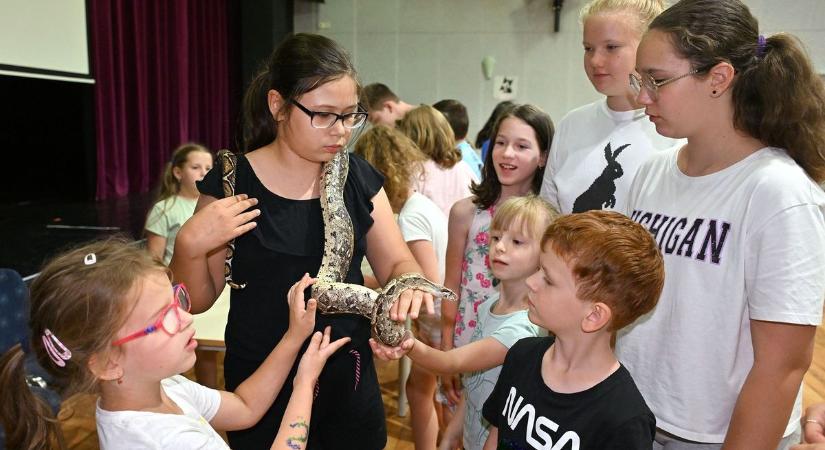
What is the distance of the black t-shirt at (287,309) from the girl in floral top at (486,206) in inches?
35.5

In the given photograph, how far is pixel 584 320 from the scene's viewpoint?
1.37 meters

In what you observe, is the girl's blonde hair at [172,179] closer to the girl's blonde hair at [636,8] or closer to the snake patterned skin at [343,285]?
the snake patterned skin at [343,285]

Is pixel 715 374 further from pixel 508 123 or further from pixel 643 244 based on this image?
pixel 508 123

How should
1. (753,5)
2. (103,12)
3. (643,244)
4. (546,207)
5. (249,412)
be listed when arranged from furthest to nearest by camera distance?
1. (753,5)
2. (103,12)
3. (546,207)
4. (249,412)
5. (643,244)

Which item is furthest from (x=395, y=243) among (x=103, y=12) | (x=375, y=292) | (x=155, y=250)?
(x=103, y=12)

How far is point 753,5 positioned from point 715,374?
980 cm

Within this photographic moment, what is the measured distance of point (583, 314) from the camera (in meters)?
1.38

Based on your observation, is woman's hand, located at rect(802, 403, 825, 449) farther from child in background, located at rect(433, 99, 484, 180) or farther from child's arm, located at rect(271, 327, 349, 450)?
child in background, located at rect(433, 99, 484, 180)

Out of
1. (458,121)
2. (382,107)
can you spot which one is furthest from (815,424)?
(458,121)

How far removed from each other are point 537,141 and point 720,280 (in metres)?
1.32

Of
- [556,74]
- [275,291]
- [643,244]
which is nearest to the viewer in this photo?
[643,244]

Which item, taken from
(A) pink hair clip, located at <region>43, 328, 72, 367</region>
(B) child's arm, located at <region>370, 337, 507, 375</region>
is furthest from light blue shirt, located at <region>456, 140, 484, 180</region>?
(A) pink hair clip, located at <region>43, 328, 72, 367</region>

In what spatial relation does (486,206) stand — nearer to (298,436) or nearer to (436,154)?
(436,154)

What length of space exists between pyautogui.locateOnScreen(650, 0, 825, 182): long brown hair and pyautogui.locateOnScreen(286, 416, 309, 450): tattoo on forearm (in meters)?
1.25
